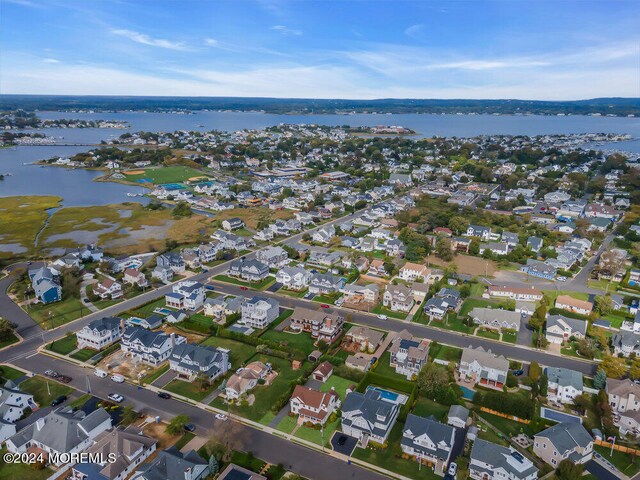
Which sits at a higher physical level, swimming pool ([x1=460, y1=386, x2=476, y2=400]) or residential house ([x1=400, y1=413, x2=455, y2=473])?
residential house ([x1=400, y1=413, x2=455, y2=473])

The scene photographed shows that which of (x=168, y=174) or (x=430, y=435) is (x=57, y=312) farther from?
(x=168, y=174)

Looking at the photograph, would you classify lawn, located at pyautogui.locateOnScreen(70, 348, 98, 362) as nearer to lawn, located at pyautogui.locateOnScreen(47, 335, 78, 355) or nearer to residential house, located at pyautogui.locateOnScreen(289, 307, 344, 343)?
lawn, located at pyautogui.locateOnScreen(47, 335, 78, 355)

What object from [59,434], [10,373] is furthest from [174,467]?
[10,373]

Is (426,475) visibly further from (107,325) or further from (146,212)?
(146,212)

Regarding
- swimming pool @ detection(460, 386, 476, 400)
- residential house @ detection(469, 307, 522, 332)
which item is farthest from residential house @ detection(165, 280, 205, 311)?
residential house @ detection(469, 307, 522, 332)

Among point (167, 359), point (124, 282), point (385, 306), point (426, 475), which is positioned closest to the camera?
point (426, 475)

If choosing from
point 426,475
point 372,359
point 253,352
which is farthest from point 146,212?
point 426,475
